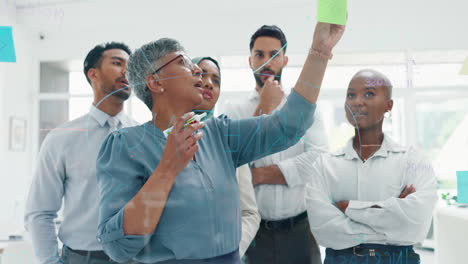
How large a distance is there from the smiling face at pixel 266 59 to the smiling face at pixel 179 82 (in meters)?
0.13

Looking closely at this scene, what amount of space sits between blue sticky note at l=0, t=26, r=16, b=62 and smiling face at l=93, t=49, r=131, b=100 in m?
0.16

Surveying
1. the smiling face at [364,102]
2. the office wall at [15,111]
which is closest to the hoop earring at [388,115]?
the smiling face at [364,102]

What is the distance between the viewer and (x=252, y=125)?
0.59 meters

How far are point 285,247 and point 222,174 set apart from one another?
0.81ft

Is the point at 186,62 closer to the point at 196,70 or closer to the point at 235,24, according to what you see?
the point at 196,70

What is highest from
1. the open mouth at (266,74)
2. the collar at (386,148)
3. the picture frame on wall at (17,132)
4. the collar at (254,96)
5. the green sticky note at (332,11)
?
the green sticky note at (332,11)

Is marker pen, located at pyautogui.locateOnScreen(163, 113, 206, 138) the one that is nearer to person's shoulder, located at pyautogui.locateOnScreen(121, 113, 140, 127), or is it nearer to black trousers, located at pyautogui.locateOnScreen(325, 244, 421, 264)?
person's shoulder, located at pyautogui.locateOnScreen(121, 113, 140, 127)

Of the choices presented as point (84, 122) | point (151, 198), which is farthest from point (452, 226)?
point (84, 122)

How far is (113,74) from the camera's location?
582mm

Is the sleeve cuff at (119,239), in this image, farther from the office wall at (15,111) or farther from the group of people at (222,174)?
the office wall at (15,111)

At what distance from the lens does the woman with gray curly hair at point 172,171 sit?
0.51m

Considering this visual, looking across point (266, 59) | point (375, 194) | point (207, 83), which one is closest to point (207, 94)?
point (207, 83)

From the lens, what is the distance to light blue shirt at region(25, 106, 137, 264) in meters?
0.58

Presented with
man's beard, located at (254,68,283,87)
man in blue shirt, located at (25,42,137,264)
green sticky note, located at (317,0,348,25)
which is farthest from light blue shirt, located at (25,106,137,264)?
green sticky note, located at (317,0,348,25)
